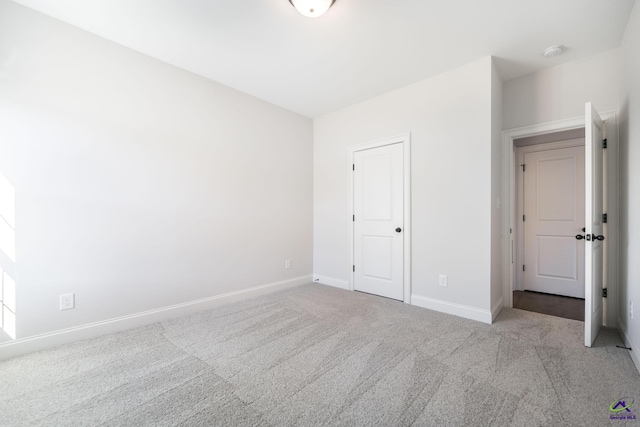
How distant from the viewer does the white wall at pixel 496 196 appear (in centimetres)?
263

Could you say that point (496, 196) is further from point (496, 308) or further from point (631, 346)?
point (631, 346)

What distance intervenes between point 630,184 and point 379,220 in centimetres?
218

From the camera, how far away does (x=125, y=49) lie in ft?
7.92

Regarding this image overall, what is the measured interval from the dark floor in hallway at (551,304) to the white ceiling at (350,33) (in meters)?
2.62

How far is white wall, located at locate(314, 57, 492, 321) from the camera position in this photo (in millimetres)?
2615

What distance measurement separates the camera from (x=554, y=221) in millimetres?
3551

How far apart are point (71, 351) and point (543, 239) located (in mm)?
5317

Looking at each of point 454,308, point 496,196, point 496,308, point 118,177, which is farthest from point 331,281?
point 118,177

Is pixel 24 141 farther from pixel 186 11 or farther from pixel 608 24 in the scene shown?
pixel 608 24

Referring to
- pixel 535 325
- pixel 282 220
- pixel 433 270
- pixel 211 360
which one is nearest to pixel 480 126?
pixel 433 270

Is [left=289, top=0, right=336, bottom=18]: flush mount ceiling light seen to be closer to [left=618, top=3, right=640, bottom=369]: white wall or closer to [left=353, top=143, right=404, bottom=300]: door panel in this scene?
[left=353, top=143, right=404, bottom=300]: door panel
